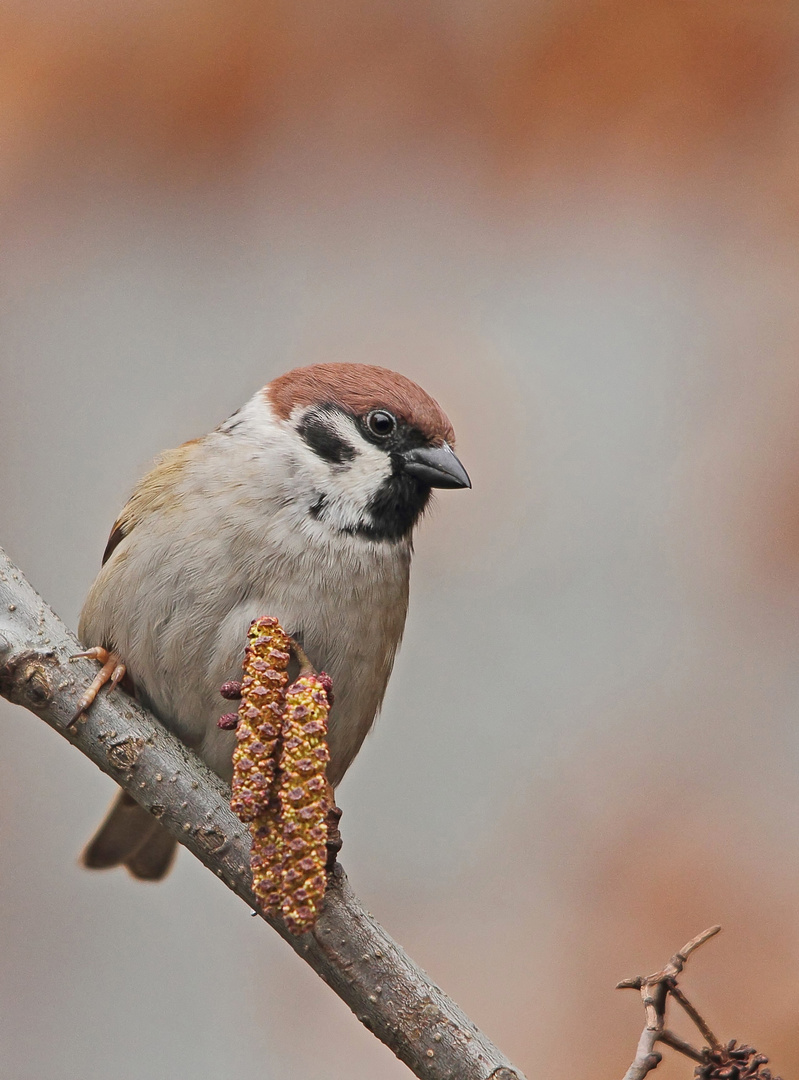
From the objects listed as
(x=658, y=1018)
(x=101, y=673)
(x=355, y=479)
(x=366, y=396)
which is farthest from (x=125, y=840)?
(x=658, y=1018)

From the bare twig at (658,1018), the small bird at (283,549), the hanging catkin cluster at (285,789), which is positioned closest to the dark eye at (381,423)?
the small bird at (283,549)

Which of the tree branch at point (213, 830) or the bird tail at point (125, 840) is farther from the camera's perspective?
the bird tail at point (125, 840)

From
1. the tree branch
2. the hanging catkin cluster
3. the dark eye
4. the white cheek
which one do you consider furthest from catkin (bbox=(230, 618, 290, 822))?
the dark eye

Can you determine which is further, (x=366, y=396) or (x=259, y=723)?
(x=366, y=396)

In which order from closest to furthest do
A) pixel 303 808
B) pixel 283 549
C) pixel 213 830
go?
pixel 303 808 < pixel 213 830 < pixel 283 549

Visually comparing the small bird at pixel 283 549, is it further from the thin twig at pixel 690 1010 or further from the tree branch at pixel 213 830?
the thin twig at pixel 690 1010

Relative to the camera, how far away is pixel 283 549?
5.80 feet

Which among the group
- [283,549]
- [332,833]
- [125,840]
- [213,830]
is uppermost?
[283,549]

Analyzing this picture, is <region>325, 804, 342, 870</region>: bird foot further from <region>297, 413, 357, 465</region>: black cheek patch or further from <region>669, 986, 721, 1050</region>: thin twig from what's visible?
<region>297, 413, 357, 465</region>: black cheek patch

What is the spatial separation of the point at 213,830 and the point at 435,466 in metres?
0.74

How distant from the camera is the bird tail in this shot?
216cm

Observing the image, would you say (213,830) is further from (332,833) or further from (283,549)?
(283,549)

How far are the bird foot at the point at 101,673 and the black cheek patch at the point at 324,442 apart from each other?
499 millimetres

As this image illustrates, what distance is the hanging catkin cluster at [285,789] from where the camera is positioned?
3.69ft
